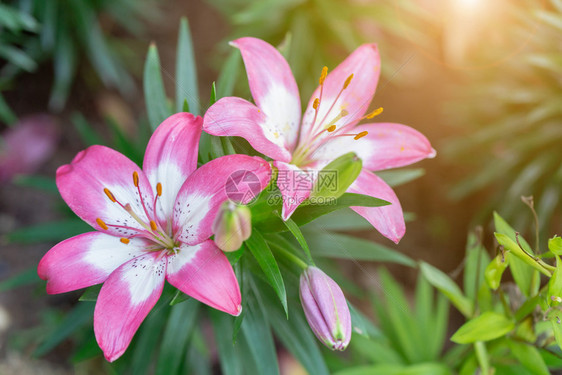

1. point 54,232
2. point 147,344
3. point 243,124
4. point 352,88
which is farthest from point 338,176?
point 54,232

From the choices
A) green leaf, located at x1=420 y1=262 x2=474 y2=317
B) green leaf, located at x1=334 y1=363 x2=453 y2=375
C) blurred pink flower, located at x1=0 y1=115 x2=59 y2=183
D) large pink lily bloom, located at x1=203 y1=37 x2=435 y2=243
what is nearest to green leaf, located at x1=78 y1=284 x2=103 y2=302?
large pink lily bloom, located at x1=203 y1=37 x2=435 y2=243

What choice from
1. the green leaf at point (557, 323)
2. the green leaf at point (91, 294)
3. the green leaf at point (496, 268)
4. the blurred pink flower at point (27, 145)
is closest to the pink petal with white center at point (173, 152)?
the green leaf at point (91, 294)

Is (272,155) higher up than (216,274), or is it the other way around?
(272,155)

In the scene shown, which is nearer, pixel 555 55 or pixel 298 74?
pixel 555 55

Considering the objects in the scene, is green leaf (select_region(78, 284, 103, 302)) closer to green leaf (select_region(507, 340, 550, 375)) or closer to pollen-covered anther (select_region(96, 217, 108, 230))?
pollen-covered anther (select_region(96, 217, 108, 230))

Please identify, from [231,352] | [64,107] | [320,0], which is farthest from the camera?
[64,107]

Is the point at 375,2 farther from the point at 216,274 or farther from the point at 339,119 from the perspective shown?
the point at 216,274

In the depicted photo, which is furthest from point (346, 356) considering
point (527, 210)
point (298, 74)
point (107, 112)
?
point (107, 112)
